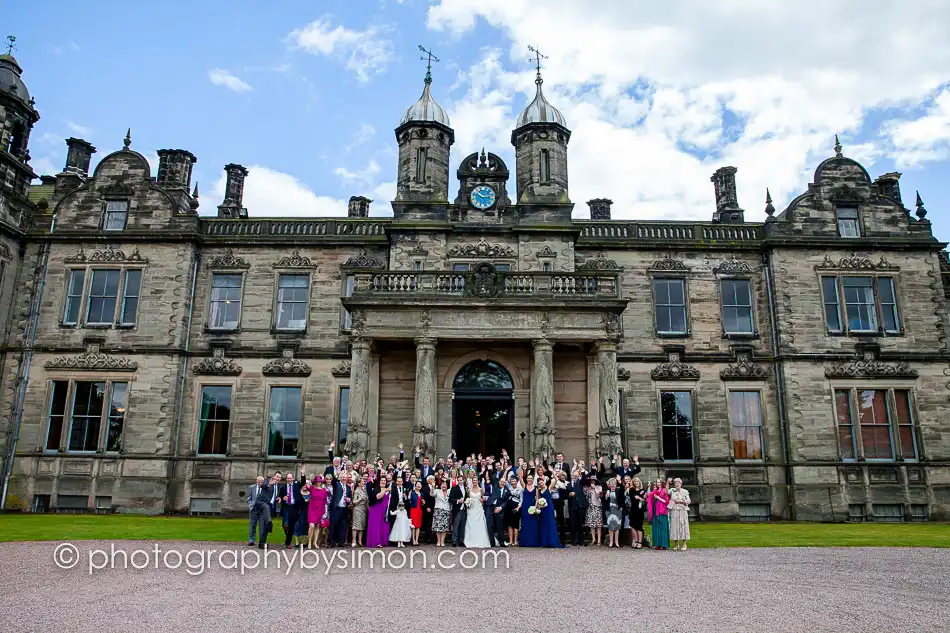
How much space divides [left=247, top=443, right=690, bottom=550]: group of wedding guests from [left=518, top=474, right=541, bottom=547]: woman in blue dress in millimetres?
23

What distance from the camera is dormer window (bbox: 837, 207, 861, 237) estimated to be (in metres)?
24.8

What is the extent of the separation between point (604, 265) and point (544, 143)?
517 centimetres

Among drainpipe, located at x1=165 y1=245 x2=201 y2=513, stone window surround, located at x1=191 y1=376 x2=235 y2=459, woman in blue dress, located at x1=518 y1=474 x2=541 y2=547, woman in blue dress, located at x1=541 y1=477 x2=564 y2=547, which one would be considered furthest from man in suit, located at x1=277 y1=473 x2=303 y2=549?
drainpipe, located at x1=165 y1=245 x2=201 y2=513

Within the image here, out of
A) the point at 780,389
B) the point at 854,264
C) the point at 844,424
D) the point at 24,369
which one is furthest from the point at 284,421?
the point at 854,264

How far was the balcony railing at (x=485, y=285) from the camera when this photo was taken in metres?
19.8

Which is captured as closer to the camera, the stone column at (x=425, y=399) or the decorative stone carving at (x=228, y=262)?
the stone column at (x=425, y=399)

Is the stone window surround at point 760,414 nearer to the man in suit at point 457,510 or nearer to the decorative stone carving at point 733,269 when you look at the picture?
the decorative stone carving at point 733,269

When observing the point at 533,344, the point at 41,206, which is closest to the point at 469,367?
the point at 533,344

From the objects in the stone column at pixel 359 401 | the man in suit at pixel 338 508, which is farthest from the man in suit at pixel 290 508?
the stone column at pixel 359 401

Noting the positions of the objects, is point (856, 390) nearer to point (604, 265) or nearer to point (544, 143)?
point (604, 265)

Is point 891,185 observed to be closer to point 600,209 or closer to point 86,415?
point 600,209

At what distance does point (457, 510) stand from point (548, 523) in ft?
6.97

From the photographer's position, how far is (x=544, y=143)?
24234 millimetres

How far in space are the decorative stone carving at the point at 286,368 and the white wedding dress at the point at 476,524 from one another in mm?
11537
